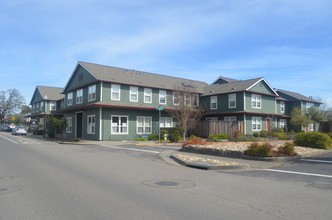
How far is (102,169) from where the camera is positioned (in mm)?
11883

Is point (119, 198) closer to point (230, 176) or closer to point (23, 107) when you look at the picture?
point (230, 176)

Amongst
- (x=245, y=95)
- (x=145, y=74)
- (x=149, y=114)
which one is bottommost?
(x=149, y=114)

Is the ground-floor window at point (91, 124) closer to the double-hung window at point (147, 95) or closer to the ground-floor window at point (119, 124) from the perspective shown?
the ground-floor window at point (119, 124)

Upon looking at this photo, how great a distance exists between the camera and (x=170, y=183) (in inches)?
362

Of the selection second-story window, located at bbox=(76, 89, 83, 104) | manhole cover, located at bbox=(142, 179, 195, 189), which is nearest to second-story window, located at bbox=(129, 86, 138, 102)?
second-story window, located at bbox=(76, 89, 83, 104)

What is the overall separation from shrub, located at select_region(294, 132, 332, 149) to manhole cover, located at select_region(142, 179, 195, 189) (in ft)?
44.5

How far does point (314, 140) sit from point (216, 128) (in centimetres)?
1359

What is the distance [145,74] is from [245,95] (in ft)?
41.4

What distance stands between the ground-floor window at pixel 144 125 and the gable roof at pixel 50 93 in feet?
93.9

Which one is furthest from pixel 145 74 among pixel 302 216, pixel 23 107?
pixel 23 107

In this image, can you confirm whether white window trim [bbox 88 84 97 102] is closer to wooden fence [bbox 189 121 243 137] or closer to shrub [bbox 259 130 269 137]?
wooden fence [bbox 189 121 243 137]

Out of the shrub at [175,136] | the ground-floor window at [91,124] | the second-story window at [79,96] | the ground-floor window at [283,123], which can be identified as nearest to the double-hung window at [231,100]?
the shrub at [175,136]

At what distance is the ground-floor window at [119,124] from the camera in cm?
3086

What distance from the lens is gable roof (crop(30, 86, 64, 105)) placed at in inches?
2218
